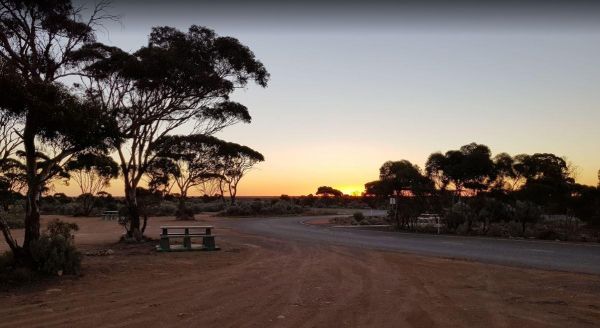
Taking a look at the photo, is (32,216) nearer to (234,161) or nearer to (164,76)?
(164,76)

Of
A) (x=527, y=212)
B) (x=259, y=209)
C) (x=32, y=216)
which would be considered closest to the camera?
(x=32, y=216)

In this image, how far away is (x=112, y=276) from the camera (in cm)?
1180

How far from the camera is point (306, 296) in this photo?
919cm

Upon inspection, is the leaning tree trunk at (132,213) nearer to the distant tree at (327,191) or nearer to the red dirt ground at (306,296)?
the red dirt ground at (306,296)

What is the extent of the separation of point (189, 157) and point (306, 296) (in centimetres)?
2418

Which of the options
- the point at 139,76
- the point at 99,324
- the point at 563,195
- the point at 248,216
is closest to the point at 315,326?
the point at 99,324

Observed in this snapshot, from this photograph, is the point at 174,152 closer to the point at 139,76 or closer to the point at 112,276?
the point at 139,76

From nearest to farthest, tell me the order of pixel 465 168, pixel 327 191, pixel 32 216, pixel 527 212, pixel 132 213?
1. pixel 32 216
2. pixel 132 213
3. pixel 527 212
4. pixel 465 168
5. pixel 327 191

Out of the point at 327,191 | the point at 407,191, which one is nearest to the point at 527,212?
the point at 407,191

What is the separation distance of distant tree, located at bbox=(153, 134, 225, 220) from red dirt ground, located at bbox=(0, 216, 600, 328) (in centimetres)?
1096

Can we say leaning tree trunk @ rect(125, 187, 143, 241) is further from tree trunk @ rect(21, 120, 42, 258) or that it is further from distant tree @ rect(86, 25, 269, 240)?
tree trunk @ rect(21, 120, 42, 258)

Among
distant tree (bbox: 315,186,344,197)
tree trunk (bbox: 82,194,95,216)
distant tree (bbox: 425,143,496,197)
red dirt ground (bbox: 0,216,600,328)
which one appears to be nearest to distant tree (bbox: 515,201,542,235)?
red dirt ground (bbox: 0,216,600,328)

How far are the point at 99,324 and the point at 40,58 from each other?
8.73 m

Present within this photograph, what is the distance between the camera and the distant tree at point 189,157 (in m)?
25.2
